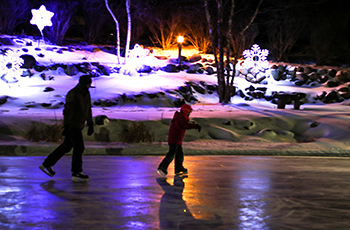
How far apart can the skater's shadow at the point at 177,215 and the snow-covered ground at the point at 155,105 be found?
5.47m

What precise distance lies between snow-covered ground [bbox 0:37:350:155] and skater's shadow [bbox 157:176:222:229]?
5472 mm

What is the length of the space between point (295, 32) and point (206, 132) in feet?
83.0

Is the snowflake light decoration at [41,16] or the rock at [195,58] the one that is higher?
the snowflake light decoration at [41,16]

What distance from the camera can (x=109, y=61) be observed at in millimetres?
31281

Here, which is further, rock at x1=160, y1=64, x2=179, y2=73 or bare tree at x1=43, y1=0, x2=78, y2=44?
bare tree at x1=43, y1=0, x2=78, y2=44

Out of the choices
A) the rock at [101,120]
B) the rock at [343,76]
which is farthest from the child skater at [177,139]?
the rock at [343,76]

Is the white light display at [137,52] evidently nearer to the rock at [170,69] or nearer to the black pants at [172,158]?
the rock at [170,69]

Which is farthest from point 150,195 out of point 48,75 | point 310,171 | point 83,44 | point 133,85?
point 83,44

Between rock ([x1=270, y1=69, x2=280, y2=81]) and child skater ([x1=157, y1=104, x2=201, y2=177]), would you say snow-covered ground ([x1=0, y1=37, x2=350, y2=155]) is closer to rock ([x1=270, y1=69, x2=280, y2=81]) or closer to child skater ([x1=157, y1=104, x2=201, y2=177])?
rock ([x1=270, y1=69, x2=280, y2=81])

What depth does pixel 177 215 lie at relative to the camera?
556cm

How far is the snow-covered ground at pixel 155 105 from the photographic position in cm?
1375

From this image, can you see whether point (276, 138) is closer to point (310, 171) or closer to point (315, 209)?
point (310, 171)

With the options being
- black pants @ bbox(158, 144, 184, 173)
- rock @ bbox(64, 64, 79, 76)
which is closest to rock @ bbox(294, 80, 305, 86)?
rock @ bbox(64, 64, 79, 76)

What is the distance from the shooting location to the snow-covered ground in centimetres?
1375
